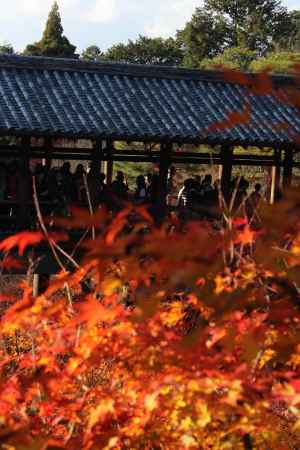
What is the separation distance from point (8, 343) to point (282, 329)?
9.93 metres

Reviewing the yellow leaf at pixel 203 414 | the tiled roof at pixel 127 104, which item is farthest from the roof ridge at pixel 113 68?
the yellow leaf at pixel 203 414

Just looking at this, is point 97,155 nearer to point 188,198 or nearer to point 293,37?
point 188,198

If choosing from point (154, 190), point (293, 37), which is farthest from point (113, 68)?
point (293, 37)

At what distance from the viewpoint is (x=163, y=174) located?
44.3 feet

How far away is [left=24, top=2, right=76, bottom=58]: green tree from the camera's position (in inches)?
1671

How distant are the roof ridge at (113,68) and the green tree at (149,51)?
1373 inches

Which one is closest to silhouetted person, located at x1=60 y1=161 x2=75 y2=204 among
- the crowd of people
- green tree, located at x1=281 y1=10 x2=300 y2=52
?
the crowd of people

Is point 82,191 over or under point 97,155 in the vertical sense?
under

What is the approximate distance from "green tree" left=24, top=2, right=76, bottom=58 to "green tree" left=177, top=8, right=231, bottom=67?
7313 millimetres

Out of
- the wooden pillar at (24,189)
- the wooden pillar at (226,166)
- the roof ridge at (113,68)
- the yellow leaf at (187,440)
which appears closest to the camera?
the yellow leaf at (187,440)

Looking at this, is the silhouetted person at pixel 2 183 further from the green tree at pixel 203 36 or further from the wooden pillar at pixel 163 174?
the green tree at pixel 203 36

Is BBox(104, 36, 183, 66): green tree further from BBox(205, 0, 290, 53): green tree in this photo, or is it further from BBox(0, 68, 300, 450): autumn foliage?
BBox(0, 68, 300, 450): autumn foliage

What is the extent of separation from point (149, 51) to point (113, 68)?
37.0 meters

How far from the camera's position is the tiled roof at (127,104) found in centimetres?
1287
